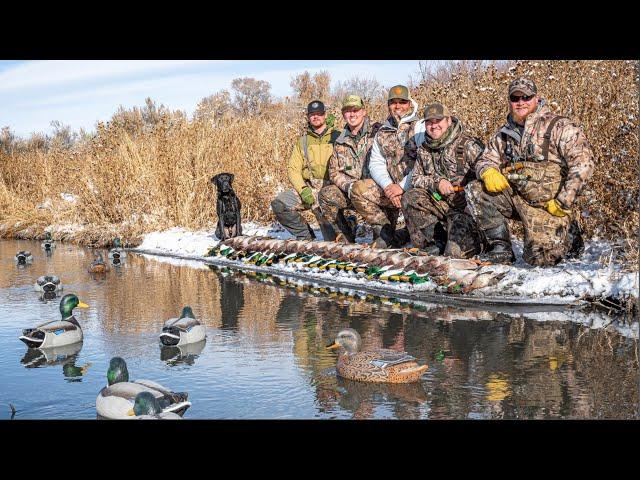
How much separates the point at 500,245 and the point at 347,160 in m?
2.88

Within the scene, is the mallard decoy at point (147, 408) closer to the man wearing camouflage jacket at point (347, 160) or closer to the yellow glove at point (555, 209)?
the yellow glove at point (555, 209)

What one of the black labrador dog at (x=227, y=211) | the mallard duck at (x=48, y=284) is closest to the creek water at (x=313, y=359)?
the mallard duck at (x=48, y=284)

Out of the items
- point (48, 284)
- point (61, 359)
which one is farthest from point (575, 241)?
point (48, 284)

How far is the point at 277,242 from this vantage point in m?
11.7

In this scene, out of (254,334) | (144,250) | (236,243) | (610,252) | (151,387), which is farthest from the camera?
(144,250)

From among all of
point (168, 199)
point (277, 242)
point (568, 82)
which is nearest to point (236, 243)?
point (277, 242)

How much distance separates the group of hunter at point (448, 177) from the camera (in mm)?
8469

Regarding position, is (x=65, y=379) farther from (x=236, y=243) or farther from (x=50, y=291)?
(x=236, y=243)

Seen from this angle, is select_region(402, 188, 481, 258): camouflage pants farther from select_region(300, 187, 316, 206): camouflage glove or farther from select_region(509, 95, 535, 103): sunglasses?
select_region(300, 187, 316, 206): camouflage glove

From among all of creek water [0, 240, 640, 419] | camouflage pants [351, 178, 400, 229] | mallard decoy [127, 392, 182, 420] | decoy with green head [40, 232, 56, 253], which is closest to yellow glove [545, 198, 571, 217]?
creek water [0, 240, 640, 419]

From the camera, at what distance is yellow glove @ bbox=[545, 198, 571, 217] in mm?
8375

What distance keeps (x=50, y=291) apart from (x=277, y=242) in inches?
125

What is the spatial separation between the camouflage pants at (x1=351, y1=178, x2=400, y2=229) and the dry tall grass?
1633mm

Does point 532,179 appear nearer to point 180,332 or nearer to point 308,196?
point 308,196
